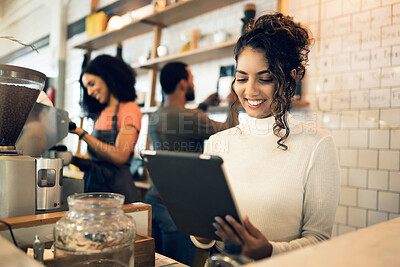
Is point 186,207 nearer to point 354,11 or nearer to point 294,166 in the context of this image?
point 294,166

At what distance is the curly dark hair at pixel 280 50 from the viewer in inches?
51.9

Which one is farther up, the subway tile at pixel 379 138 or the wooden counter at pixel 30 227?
the subway tile at pixel 379 138

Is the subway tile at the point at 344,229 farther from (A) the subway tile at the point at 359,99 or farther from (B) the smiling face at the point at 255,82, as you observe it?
(B) the smiling face at the point at 255,82

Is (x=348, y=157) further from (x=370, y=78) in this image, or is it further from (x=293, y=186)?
(x=293, y=186)

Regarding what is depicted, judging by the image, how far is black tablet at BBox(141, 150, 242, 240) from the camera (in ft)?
2.49

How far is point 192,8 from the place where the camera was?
3.34 metres

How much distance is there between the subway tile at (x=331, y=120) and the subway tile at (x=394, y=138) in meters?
0.37

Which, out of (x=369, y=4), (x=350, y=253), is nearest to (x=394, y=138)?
(x=369, y=4)

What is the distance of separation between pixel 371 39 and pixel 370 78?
265 mm

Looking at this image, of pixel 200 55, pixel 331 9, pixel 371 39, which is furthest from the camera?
pixel 200 55

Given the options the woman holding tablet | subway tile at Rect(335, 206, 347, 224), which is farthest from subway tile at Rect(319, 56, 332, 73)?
the woman holding tablet

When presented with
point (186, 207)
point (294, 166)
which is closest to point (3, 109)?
point (186, 207)

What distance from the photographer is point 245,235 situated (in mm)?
889

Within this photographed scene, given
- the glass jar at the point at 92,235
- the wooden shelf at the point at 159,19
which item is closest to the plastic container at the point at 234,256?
the glass jar at the point at 92,235
